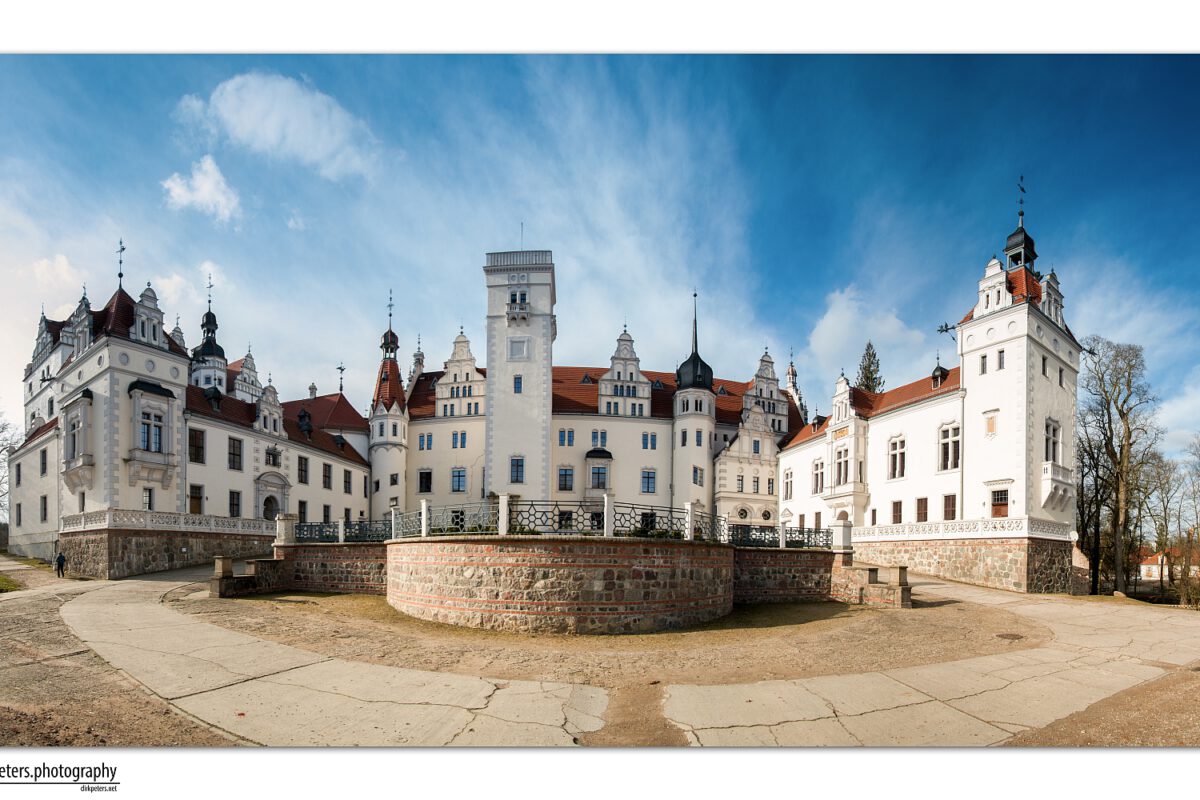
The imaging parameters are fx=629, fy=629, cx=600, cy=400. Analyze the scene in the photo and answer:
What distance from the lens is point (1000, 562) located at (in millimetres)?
20906

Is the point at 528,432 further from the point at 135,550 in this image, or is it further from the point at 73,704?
the point at 73,704

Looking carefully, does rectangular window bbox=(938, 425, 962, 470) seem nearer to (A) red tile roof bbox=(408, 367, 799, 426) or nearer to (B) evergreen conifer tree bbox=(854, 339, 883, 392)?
(A) red tile roof bbox=(408, 367, 799, 426)

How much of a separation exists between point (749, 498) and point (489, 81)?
2991 cm

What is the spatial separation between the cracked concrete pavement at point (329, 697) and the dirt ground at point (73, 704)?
200 millimetres

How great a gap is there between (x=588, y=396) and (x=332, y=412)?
15.0 m

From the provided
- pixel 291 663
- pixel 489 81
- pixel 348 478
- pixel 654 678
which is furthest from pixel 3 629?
pixel 348 478

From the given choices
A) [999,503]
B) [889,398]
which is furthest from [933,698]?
[889,398]

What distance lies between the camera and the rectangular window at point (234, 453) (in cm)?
2608

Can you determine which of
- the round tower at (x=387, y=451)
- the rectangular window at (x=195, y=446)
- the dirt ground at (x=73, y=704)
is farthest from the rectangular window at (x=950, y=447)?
the rectangular window at (x=195, y=446)

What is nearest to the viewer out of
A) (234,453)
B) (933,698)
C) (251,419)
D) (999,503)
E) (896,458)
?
(933,698)

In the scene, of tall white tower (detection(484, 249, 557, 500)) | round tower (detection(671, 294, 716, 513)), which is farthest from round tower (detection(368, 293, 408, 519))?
round tower (detection(671, 294, 716, 513))

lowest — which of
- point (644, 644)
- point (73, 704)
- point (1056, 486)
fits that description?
point (644, 644)

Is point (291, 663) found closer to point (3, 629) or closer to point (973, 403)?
point (3, 629)

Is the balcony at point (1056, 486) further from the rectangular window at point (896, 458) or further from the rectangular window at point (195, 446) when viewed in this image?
the rectangular window at point (195, 446)
